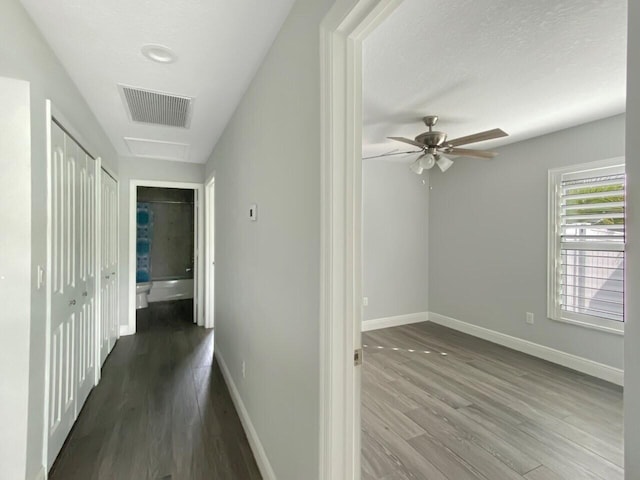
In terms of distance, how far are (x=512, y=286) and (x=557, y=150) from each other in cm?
159

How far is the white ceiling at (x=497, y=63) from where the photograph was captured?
1578 millimetres

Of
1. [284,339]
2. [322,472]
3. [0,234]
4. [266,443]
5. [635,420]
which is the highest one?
→ [0,234]

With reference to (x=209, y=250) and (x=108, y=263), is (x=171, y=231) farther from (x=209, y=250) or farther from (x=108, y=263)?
(x=108, y=263)

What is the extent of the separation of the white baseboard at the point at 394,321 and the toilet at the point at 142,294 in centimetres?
412

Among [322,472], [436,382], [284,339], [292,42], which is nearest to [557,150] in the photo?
[436,382]

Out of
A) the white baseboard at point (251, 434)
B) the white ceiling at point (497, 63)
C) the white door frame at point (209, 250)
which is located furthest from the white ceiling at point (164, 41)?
the white baseboard at point (251, 434)

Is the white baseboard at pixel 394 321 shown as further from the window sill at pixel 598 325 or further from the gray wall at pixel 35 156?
the gray wall at pixel 35 156

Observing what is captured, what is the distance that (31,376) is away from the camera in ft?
4.91

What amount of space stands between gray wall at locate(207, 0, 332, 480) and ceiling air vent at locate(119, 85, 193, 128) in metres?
0.52

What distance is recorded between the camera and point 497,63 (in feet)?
6.61

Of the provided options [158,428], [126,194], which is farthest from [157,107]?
[158,428]

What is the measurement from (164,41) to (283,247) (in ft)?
4.21

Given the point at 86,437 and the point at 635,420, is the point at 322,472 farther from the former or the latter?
the point at 86,437

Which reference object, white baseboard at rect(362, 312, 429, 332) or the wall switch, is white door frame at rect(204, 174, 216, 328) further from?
the wall switch
